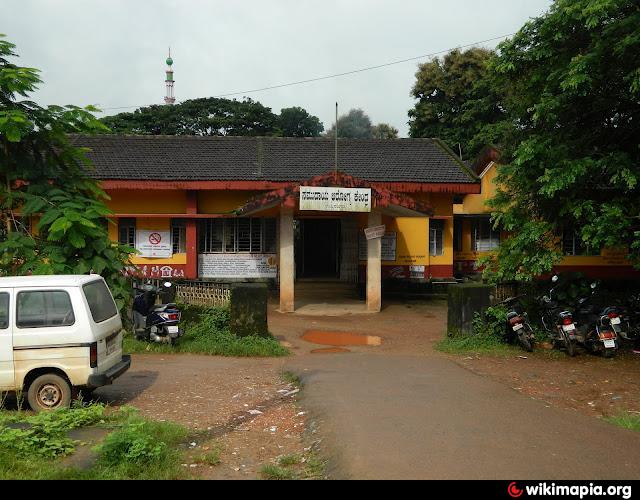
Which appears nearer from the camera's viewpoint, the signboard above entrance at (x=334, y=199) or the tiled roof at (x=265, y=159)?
the signboard above entrance at (x=334, y=199)

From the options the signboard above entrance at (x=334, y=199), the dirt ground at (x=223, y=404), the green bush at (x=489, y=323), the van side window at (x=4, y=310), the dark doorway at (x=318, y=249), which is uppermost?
the signboard above entrance at (x=334, y=199)

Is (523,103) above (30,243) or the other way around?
above

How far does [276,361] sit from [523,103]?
285 inches

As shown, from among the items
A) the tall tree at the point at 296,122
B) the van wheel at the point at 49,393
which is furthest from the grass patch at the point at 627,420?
the tall tree at the point at 296,122

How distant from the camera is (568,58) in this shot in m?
11.0

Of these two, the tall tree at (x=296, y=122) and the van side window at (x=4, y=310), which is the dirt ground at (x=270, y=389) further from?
the tall tree at (x=296, y=122)

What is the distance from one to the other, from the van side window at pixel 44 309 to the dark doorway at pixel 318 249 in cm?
1342

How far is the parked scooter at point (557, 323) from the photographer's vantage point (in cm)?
1089

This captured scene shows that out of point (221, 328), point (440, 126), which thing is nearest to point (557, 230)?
point (221, 328)

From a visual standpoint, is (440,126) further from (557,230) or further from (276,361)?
(276,361)

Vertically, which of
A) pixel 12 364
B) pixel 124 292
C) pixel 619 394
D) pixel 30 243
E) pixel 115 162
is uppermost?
pixel 115 162

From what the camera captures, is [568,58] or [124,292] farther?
[568,58]

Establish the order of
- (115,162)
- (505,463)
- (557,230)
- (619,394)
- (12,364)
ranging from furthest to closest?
(115,162) → (557,230) → (619,394) → (12,364) → (505,463)

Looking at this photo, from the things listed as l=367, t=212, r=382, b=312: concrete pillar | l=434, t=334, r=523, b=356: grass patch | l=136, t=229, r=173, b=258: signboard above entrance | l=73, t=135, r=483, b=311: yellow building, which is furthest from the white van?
l=136, t=229, r=173, b=258: signboard above entrance
